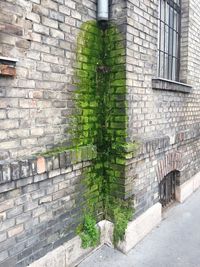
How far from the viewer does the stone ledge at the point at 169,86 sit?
373 cm

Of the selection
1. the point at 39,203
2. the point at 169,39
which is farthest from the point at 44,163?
the point at 169,39

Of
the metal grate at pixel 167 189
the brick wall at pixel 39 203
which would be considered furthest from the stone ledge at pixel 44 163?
the metal grate at pixel 167 189

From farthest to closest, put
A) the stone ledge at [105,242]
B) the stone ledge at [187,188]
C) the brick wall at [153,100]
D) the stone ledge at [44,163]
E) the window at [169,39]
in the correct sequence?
the stone ledge at [187,188] < the window at [169,39] < the brick wall at [153,100] < the stone ledge at [105,242] < the stone ledge at [44,163]

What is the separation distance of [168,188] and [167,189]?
0.17ft

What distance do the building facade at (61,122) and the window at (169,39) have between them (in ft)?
0.14

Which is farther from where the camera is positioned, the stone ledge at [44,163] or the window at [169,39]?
the window at [169,39]

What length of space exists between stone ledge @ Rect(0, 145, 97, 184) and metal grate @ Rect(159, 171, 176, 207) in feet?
6.42

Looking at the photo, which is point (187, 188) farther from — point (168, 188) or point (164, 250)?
point (164, 250)

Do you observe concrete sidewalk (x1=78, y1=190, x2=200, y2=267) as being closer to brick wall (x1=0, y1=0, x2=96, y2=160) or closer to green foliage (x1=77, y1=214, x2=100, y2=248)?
green foliage (x1=77, y1=214, x2=100, y2=248)

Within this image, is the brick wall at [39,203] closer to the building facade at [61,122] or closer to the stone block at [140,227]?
the building facade at [61,122]

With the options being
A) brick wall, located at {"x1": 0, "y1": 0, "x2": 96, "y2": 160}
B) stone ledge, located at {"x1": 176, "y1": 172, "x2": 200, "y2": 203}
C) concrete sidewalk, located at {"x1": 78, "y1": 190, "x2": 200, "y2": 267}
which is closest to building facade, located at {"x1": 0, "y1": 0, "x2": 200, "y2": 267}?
brick wall, located at {"x1": 0, "y1": 0, "x2": 96, "y2": 160}

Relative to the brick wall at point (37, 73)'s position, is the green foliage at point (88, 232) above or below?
below

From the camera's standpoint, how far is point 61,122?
280cm

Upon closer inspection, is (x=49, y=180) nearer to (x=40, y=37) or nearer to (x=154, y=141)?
(x=40, y=37)
